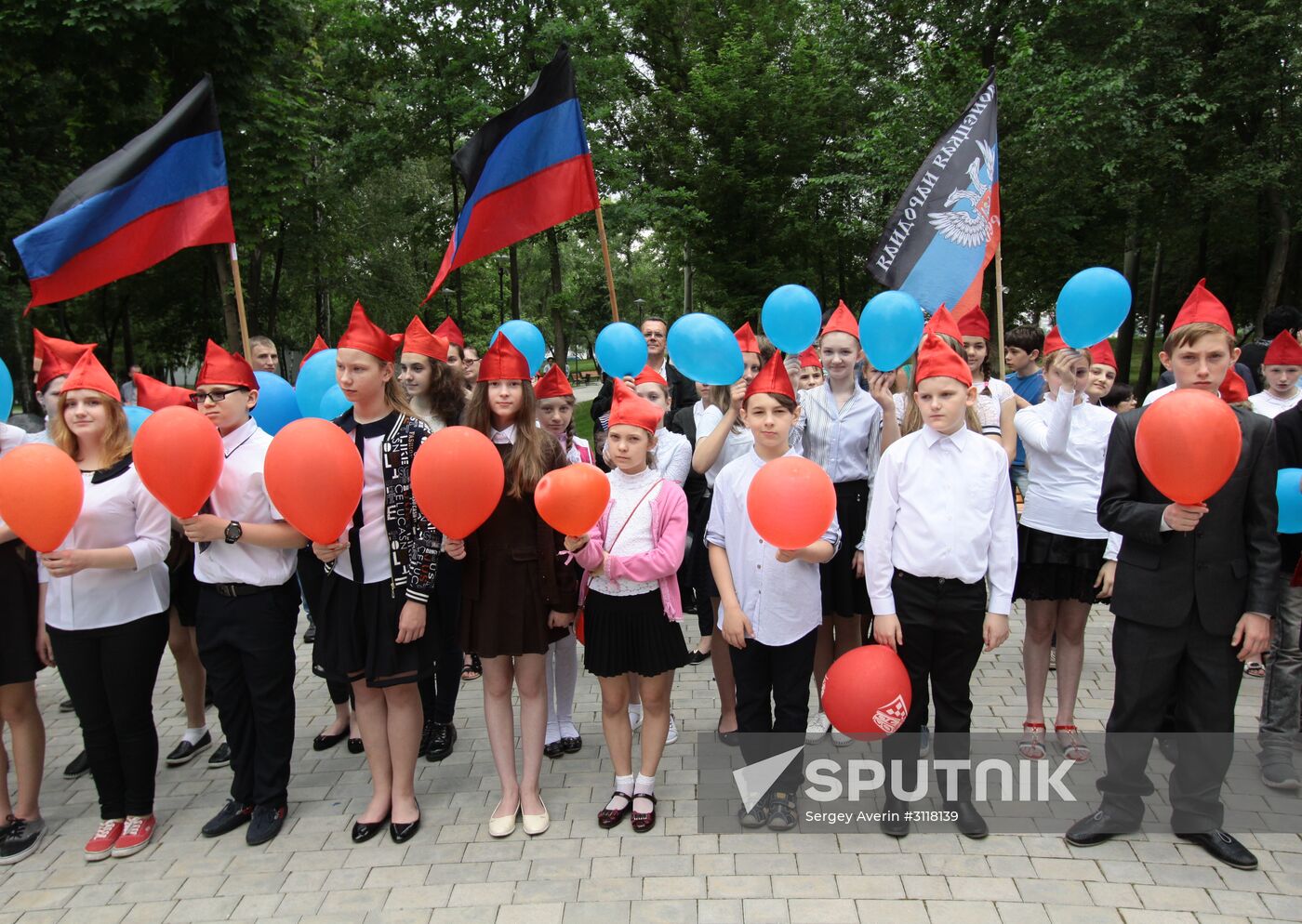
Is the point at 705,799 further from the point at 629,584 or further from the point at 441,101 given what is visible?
the point at 441,101

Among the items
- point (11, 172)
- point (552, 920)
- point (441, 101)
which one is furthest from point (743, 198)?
point (552, 920)

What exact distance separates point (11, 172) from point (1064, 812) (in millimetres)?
17653

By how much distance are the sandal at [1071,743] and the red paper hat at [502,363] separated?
3.28 metres

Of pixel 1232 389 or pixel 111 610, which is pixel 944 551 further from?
pixel 111 610

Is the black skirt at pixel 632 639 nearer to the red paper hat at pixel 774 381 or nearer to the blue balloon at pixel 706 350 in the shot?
the red paper hat at pixel 774 381

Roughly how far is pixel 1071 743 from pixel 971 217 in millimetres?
3379

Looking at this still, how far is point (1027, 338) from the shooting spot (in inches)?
213

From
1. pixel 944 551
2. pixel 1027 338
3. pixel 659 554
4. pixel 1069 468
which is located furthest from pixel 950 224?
pixel 659 554

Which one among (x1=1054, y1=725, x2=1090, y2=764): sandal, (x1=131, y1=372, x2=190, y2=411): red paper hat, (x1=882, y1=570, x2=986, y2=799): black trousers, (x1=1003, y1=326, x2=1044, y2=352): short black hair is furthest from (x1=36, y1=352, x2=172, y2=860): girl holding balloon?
(x1=1003, y1=326, x2=1044, y2=352): short black hair

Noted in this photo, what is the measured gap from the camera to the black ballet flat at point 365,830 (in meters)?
3.56

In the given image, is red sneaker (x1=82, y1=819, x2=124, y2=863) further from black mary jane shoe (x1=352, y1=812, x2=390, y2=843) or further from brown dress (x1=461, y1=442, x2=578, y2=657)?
brown dress (x1=461, y1=442, x2=578, y2=657)

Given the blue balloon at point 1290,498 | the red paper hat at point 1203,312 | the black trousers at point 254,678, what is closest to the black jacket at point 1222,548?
the red paper hat at point 1203,312

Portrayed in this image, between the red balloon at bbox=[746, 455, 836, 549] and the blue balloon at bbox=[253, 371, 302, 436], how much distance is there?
321 centimetres

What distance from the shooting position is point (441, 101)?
52.2 feet
